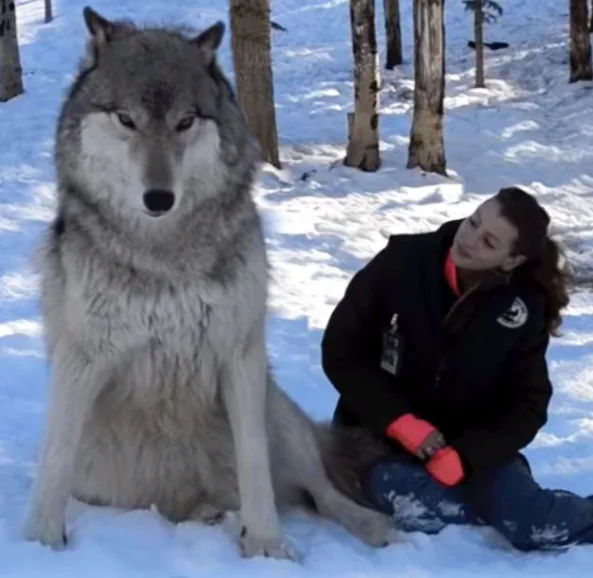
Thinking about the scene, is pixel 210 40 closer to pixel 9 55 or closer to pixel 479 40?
pixel 9 55

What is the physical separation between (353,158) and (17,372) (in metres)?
7.60

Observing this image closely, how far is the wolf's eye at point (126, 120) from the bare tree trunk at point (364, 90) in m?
9.47

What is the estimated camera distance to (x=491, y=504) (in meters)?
4.16

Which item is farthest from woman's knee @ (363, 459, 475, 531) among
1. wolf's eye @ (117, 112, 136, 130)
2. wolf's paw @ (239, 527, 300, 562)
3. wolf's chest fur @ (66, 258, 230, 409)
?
wolf's eye @ (117, 112, 136, 130)

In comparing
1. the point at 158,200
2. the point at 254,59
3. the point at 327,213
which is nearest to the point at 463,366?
the point at 158,200

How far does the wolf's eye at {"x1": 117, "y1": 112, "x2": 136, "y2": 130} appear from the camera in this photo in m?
3.40

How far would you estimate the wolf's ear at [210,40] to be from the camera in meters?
3.68

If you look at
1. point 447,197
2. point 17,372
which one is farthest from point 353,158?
point 17,372

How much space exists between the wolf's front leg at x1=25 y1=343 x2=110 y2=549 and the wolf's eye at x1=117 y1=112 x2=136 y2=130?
82 cm

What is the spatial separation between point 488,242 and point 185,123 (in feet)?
4.15

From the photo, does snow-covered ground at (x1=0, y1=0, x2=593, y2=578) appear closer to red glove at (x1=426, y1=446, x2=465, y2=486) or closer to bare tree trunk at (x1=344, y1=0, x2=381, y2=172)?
red glove at (x1=426, y1=446, x2=465, y2=486)

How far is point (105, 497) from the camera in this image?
162 inches

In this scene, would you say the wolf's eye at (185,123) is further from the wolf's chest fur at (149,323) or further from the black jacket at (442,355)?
the black jacket at (442,355)

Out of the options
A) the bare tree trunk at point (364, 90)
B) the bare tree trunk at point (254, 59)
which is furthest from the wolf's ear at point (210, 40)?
the bare tree trunk at point (364, 90)
